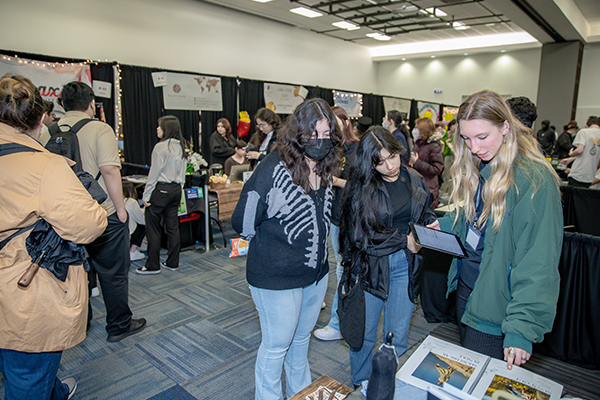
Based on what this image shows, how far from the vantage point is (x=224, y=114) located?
727 centimetres

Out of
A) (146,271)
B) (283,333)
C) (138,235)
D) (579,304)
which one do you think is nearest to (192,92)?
(138,235)

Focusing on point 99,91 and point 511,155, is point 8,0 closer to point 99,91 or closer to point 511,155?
point 99,91

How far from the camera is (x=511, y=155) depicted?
1143 mm

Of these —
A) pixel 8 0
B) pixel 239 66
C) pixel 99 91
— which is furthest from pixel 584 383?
pixel 239 66

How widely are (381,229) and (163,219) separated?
2791 millimetres

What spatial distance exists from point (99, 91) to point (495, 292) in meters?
5.82

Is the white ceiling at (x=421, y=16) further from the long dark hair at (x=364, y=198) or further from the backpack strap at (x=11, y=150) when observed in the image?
the backpack strap at (x=11, y=150)

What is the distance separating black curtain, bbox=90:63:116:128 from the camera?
537 cm

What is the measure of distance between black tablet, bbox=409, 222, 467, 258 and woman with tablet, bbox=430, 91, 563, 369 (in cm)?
5

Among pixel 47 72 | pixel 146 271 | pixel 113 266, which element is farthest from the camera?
pixel 47 72

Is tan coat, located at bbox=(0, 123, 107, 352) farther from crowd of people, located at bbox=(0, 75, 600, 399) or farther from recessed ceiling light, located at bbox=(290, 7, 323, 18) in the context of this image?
recessed ceiling light, located at bbox=(290, 7, 323, 18)

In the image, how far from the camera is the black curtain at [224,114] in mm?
7032

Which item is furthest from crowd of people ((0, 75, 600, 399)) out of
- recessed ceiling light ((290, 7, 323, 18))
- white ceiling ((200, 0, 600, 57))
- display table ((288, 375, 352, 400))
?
recessed ceiling light ((290, 7, 323, 18))

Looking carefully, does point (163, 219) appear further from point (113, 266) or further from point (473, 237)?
point (473, 237)
